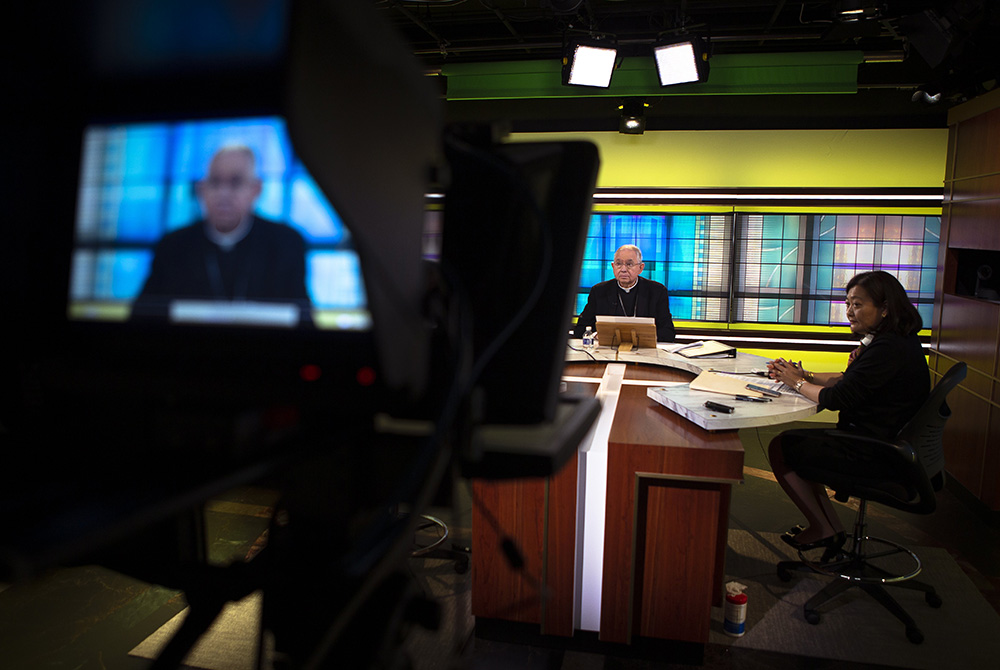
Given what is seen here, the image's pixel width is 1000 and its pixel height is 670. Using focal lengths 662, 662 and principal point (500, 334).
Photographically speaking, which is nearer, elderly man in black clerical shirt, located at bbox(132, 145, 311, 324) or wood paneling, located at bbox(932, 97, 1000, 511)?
elderly man in black clerical shirt, located at bbox(132, 145, 311, 324)

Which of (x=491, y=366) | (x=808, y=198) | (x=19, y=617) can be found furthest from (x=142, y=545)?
(x=808, y=198)

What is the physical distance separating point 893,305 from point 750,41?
9.75ft

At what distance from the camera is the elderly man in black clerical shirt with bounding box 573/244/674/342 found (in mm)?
5074

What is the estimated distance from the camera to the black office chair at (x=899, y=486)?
271 centimetres

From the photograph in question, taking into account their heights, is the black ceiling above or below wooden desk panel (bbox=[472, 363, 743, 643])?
above

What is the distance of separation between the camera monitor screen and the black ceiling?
3432 millimetres

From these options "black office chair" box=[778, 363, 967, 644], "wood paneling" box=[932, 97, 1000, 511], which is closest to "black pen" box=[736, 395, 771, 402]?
"black office chair" box=[778, 363, 967, 644]

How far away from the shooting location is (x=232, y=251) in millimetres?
588

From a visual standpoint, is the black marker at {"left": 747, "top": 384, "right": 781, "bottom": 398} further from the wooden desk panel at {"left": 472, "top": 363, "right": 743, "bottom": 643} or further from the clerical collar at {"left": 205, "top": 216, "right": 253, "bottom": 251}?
the clerical collar at {"left": 205, "top": 216, "right": 253, "bottom": 251}

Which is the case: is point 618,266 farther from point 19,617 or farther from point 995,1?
point 19,617

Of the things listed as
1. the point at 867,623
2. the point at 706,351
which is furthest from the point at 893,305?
the point at 867,623

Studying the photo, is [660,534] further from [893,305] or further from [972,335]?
[972,335]

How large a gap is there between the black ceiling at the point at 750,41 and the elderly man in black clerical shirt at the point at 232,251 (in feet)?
11.3

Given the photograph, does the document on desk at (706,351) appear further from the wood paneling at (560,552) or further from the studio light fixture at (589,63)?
the studio light fixture at (589,63)
